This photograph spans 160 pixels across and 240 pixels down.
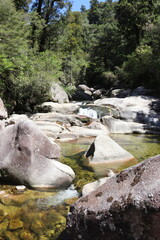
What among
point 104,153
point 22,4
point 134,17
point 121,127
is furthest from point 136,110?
point 22,4

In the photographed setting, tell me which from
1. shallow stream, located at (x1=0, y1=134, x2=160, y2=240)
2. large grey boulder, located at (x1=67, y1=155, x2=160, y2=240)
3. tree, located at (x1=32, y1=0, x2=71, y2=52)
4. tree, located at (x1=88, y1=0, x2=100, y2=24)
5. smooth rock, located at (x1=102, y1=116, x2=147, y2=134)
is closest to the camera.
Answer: large grey boulder, located at (x1=67, y1=155, x2=160, y2=240)

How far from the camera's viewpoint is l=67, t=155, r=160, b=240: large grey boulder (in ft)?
7.93

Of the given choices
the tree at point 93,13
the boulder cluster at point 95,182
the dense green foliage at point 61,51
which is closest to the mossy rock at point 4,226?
the boulder cluster at point 95,182

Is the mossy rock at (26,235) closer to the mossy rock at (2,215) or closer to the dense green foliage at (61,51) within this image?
the mossy rock at (2,215)

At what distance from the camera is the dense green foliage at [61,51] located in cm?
1816

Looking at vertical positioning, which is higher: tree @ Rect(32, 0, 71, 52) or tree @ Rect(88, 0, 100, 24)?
tree @ Rect(88, 0, 100, 24)

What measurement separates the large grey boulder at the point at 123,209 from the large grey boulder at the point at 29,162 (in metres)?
2.35

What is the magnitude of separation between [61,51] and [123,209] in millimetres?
35934

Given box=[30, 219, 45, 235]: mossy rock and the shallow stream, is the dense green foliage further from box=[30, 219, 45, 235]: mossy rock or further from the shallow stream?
box=[30, 219, 45, 235]: mossy rock

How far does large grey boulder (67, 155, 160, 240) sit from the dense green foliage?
1397 cm

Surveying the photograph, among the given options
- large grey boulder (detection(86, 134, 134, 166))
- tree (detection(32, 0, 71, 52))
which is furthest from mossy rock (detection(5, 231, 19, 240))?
tree (detection(32, 0, 71, 52))

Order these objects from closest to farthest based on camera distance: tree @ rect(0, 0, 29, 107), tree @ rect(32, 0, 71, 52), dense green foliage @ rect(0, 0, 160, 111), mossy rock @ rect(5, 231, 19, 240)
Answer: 1. mossy rock @ rect(5, 231, 19, 240)
2. tree @ rect(0, 0, 29, 107)
3. dense green foliage @ rect(0, 0, 160, 111)
4. tree @ rect(32, 0, 71, 52)

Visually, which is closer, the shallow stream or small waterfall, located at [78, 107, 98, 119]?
the shallow stream

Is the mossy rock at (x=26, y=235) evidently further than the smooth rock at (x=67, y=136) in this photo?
No
